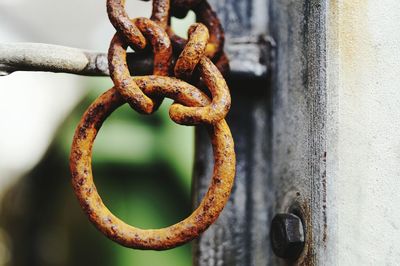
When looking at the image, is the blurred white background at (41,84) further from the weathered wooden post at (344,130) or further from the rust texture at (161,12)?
the weathered wooden post at (344,130)

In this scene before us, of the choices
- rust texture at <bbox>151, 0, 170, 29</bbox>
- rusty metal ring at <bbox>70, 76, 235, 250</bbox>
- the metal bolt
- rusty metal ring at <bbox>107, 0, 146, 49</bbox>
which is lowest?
the metal bolt

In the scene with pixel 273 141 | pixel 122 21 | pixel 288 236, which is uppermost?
pixel 122 21

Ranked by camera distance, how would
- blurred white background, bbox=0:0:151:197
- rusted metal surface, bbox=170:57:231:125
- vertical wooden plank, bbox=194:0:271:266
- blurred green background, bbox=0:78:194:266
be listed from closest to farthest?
rusted metal surface, bbox=170:57:231:125, vertical wooden plank, bbox=194:0:271:266, blurred green background, bbox=0:78:194:266, blurred white background, bbox=0:0:151:197

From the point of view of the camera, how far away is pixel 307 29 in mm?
570

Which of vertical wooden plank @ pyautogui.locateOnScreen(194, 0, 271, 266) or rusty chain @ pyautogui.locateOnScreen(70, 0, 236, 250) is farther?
vertical wooden plank @ pyautogui.locateOnScreen(194, 0, 271, 266)

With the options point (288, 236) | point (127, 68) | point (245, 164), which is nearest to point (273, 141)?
point (245, 164)

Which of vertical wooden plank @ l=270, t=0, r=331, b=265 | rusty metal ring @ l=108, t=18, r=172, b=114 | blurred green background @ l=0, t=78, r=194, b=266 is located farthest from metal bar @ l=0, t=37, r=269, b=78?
blurred green background @ l=0, t=78, r=194, b=266

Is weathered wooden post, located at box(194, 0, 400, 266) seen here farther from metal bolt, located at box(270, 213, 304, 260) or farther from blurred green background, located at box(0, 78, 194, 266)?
blurred green background, located at box(0, 78, 194, 266)

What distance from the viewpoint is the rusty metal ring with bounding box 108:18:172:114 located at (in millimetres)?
504

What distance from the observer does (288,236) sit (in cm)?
57

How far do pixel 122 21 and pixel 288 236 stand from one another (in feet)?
1.06

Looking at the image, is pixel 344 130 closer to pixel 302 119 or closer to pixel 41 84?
pixel 302 119

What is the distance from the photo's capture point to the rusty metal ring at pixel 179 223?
19.6 inches

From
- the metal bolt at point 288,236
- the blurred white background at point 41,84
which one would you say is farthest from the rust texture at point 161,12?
the blurred white background at point 41,84
